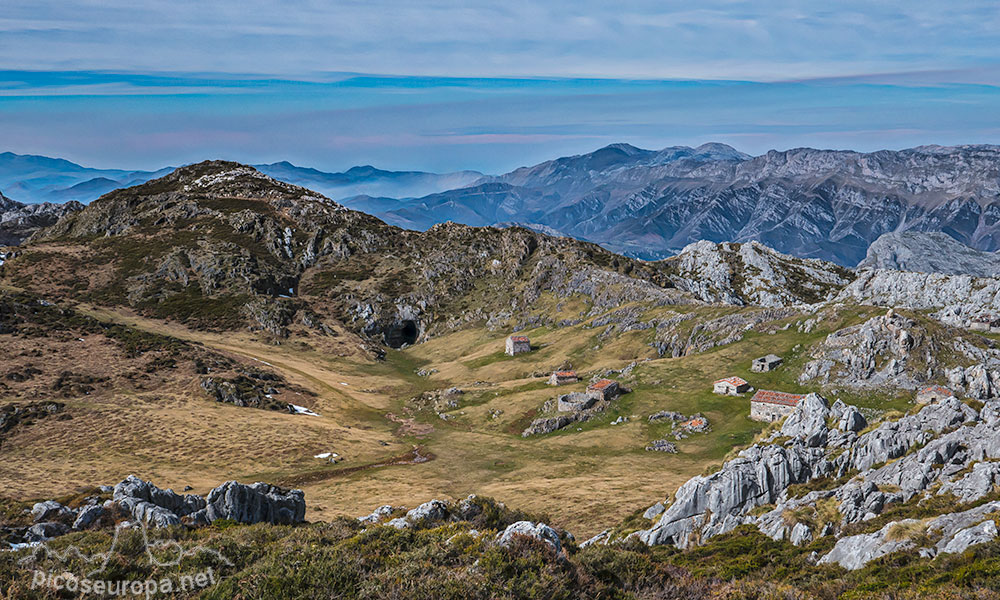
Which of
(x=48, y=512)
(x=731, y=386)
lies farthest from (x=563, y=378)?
(x=48, y=512)

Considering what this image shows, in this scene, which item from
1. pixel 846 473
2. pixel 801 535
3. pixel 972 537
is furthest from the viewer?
pixel 846 473

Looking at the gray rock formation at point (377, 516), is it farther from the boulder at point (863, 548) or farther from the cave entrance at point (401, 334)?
the cave entrance at point (401, 334)

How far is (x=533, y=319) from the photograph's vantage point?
5876 inches

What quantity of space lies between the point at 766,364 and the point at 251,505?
70109mm

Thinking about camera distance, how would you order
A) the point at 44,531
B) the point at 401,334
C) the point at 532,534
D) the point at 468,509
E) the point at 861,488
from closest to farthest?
1. the point at 532,534
2. the point at 44,531
3. the point at 861,488
4. the point at 468,509
5. the point at 401,334

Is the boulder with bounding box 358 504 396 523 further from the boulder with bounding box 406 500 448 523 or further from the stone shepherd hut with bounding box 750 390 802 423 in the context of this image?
the stone shepherd hut with bounding box 750 390 802 423

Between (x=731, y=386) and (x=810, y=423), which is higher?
(x=810, y=423)

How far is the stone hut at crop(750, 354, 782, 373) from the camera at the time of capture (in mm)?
77875

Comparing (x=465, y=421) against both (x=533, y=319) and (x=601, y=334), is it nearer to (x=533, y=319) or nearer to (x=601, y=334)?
(x=601, y=334)

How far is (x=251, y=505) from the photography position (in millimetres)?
30734

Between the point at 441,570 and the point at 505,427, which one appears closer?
the point at 441,570

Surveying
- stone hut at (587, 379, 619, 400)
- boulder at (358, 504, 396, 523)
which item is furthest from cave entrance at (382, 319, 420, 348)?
boulder at (358, 504, 396, 523)

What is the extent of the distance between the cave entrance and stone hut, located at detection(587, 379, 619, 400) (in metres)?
97.7

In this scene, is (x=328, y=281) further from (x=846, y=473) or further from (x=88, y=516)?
(x=846, y=473)
